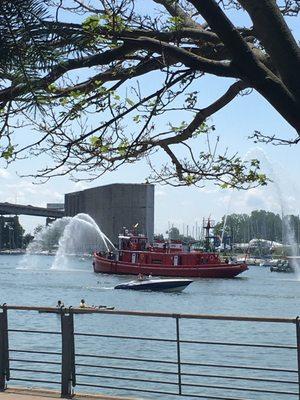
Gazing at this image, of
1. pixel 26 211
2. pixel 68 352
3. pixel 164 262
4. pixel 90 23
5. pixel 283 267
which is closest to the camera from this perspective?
pixel 90 23

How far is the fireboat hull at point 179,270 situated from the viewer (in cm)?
10812

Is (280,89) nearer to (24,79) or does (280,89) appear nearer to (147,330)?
(24,79)

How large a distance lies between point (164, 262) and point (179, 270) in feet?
7.82

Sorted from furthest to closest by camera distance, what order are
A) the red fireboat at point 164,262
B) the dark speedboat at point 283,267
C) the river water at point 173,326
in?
the dark speedboat at point 283,267, the red fireboat at point 164,262, the river water at point 173,326

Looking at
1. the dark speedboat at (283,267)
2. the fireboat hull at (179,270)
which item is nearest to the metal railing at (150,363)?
the fireboat hull at (179,270)

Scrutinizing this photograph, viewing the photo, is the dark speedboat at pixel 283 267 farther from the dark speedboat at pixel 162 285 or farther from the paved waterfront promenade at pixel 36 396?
the paved waterfront promenade at pixel 36 396

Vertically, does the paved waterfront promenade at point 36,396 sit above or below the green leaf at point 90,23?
below

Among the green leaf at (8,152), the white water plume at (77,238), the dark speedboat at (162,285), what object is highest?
the white water plume at (77,238)

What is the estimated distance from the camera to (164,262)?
4309 inches

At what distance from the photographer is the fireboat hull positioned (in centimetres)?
10812

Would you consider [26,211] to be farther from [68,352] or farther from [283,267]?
[68,352]

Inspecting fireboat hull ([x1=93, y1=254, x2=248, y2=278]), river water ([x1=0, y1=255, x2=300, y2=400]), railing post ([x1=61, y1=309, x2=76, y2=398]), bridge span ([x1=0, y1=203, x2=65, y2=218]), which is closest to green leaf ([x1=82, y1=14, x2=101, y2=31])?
railing post ([x1=61, y1=309, x2=76, y2=398])

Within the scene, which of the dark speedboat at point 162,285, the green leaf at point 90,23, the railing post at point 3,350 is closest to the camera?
the green leaf at point 90,23

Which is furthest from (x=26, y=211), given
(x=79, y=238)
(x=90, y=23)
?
(x=90, y=23)
